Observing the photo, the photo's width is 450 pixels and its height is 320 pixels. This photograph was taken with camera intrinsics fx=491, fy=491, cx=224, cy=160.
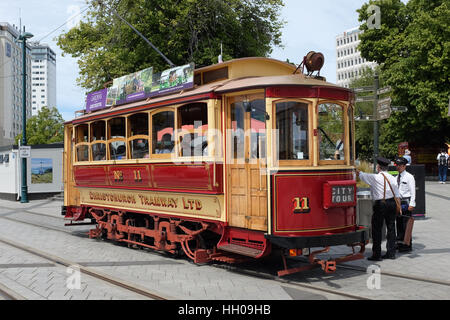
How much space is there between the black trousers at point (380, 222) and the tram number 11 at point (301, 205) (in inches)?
89.9

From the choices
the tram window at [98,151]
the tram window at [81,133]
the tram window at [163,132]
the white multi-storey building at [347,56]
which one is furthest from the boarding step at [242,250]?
the white multi-storey building at [347,56]

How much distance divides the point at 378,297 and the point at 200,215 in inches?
129

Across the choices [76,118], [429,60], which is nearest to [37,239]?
[76,118]

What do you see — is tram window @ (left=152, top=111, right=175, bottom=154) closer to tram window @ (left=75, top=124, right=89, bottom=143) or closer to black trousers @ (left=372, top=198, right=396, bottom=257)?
tram window @ (left=75, top=124, right=89, bottom=143)

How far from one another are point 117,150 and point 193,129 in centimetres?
283

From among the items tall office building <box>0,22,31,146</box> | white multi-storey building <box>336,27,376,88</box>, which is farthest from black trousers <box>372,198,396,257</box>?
white multi-storey building <box>336,27,376,88</box>

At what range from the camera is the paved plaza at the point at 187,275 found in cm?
654

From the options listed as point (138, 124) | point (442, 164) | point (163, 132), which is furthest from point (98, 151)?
point (442, 164)

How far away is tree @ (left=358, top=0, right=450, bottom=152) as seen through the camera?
89.0 feet

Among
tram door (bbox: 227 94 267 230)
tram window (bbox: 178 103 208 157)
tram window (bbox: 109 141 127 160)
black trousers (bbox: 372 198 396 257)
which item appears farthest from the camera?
tram window (bbox: 109 141 127 160)

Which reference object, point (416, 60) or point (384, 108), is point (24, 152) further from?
point (416, 60)

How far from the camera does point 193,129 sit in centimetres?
841

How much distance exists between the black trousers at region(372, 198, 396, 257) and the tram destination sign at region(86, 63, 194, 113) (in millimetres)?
4003

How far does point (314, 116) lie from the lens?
24.1 ft
